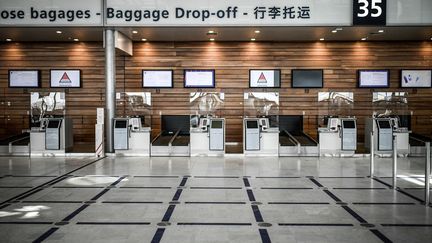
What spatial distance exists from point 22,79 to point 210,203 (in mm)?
12363

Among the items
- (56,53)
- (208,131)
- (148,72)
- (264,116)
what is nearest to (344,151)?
(264,116)

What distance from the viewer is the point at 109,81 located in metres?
13.9

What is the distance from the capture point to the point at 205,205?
23.5ft

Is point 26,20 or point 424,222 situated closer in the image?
point 424,222

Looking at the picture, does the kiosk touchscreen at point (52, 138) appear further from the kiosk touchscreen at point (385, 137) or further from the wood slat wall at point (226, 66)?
the kiosk touchscreen at point (385, 137)

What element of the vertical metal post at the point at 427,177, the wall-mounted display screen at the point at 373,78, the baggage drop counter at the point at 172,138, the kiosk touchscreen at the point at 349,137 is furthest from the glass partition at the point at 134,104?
the vertical metal post at the point at 427,177

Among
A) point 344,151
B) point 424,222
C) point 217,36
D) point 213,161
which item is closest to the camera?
point 424,222

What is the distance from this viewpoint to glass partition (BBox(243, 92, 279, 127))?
15609 millimetres

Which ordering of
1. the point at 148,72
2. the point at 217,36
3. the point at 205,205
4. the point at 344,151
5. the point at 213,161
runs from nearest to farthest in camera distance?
the point at 205,205, the point at 213,161, the point at 344,151, the point at 217,36, the point at 148,72

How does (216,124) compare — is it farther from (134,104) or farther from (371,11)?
(371,11)

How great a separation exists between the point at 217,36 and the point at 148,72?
2977mm

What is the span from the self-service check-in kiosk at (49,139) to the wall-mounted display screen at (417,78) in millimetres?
11602

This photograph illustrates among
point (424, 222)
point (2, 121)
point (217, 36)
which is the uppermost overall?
point (217, 36)

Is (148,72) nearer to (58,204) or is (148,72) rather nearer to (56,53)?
(56,53)
